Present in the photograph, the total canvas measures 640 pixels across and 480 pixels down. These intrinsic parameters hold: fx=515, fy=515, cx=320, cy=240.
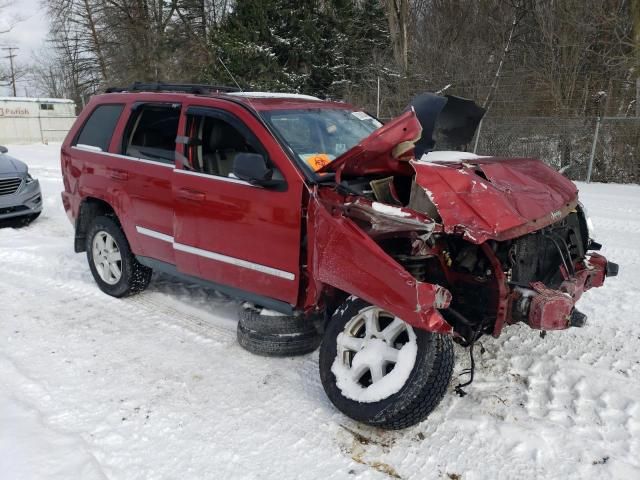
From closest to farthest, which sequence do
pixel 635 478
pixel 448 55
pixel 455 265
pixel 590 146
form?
pixel 635 478 → pixel 455 265 → pixel 590 146 → pixel 448 55

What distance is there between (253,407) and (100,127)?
347 centimetres

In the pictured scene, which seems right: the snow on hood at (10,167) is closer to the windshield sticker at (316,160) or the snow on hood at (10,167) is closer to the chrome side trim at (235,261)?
the chrome side trim at (235,261)

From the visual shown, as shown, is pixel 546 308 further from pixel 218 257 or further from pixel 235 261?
pixel 218 257

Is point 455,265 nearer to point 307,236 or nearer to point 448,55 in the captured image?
point 307,236

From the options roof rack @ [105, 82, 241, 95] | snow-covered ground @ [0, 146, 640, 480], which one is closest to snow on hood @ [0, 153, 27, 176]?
roof rack @ [105, 82, 241, 95]

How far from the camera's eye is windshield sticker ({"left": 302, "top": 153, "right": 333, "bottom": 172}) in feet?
12.0

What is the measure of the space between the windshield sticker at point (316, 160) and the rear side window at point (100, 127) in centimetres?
236

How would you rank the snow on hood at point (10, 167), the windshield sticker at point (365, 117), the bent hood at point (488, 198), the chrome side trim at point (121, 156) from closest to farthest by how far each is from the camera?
the bent hood at point (488, 198), the chrome side trim at point (121, 156), the windshield sticker at point (365, 117), the snow on hood at point (10, 167)

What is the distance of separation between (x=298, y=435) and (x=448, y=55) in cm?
1536

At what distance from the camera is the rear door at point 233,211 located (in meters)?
3.54

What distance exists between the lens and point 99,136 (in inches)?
206

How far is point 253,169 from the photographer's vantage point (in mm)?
3451

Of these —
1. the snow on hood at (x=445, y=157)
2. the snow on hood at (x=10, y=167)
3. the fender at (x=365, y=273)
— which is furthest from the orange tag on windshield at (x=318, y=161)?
the snow on hood at (x=10, y=167)

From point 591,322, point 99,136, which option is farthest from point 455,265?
point 99,136
